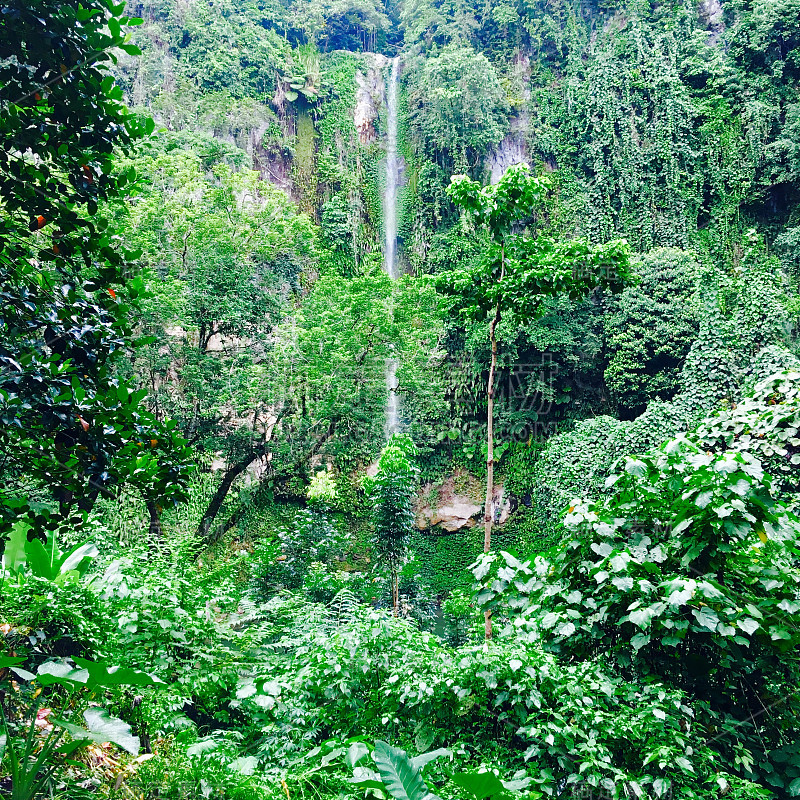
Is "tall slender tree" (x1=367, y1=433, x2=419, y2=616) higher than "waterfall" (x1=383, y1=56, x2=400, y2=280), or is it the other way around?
"waterfall" (x1=383, y1=56, x2=400, y2=280)

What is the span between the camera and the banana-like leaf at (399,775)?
112cm

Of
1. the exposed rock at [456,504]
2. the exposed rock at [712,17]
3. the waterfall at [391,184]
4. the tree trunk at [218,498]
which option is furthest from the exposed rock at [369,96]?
the tree trunk at [218,498]

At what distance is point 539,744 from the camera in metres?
1.83

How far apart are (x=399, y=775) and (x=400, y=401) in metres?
12.0

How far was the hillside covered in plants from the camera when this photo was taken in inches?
67.1

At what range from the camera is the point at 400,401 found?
43.2 feet

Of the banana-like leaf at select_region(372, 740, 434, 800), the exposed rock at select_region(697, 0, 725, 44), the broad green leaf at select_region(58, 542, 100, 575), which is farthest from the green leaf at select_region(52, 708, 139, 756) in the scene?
the exposed rock at select_region(697, 0, 725, 44)

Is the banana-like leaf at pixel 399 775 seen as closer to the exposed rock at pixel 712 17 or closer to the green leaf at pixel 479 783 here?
the green leaf at pixel 479 783

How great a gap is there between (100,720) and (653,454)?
2.09 meters

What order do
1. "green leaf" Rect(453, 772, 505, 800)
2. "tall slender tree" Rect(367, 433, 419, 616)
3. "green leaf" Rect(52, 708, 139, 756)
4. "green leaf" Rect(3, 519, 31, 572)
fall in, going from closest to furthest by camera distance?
"green leaf" Rect(453, 772, 505, 800), "green leaf" Rect(52, 708, 139, 756), "green leaf" Rect(3, 519, 31, 572), "tall slender tree" Rect(367, 433, 419, 616)

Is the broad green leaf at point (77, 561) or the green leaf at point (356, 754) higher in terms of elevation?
the green leaf at point (356, 754)

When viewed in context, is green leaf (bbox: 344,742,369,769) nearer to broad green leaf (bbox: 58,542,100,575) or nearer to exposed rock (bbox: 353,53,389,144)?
broad green leaf (bbox: 58,542,100,575)

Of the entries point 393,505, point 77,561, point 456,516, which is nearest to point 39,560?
point 77,561

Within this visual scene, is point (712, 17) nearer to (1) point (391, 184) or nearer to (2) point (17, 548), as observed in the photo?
(1) point (391, 184)
